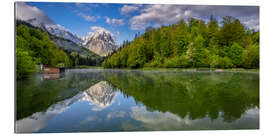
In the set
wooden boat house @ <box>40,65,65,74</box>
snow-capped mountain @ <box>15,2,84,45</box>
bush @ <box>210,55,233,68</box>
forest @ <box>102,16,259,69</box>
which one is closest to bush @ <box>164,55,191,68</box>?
forest @ <box>102,16,259,69</box>

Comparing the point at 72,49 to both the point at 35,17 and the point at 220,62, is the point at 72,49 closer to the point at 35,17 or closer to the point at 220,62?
the point at 220,62

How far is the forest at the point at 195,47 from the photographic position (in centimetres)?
995

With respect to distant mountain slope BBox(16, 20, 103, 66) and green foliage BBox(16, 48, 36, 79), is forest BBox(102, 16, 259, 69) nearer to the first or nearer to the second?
distant mountain slope BBox(16, 20, 103, 66)

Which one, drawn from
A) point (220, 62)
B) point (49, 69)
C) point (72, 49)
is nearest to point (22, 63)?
point (49, 69)

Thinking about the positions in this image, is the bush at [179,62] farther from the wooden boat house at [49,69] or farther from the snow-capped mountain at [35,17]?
the snow-capped mountain at [35,17]

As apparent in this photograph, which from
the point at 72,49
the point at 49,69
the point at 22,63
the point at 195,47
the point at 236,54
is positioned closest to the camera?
the point at 22,63

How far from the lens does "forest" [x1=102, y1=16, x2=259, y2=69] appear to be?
9.95 metres

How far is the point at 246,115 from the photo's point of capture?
4.20 meters

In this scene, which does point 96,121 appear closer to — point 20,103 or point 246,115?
point 20,103

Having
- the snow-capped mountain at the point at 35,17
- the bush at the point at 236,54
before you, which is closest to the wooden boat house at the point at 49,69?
the snow-capped mountain at the point at 35,17

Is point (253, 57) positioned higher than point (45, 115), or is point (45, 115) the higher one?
point (253, 57)

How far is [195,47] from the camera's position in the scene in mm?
24766
